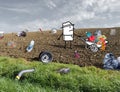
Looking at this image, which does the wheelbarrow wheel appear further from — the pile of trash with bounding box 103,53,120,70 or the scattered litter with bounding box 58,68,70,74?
the scattered litter with bounding box 58,68,70,74

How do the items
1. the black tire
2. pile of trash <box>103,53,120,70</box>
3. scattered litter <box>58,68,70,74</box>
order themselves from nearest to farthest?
scattered litter <box>58,68,70,74</box>
pile of trash <box>103,53,120,70</box>
the black tire

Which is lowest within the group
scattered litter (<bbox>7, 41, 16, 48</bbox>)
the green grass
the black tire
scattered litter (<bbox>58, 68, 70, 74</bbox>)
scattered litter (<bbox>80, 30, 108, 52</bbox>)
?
the green grass

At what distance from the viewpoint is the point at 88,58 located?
13016 mm

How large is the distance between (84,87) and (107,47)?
5.00 m

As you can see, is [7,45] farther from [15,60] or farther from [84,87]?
[84,87]

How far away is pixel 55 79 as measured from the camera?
10.3 metres

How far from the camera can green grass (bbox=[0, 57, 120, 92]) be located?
9451 mm

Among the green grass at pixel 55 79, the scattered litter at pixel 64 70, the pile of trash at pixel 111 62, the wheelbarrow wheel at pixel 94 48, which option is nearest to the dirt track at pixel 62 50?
the wheelbarrow wheel at pixel 94 48

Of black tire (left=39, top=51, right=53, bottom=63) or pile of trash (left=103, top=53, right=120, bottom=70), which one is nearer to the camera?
pile of trash (left=103, top=53, right=120, bottom=70)

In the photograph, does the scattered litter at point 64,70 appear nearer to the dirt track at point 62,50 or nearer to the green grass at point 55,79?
the green grass at point 55,79

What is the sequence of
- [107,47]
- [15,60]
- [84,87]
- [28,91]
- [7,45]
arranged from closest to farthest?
1. [28,91]
2. [84,87]
3. [15,60]
4. [107,47]
5. [7,45]

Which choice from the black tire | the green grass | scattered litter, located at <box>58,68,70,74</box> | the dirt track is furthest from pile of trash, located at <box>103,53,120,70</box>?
the black tire

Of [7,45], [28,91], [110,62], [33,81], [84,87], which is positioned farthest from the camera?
[7,45]

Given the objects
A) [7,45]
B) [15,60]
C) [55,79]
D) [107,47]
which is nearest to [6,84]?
[55,79]
